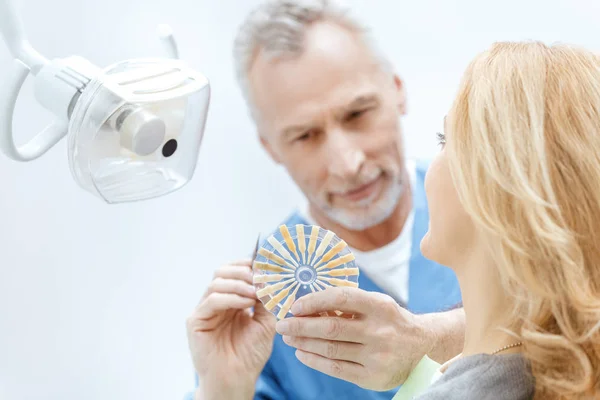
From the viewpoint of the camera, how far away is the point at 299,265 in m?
1.24

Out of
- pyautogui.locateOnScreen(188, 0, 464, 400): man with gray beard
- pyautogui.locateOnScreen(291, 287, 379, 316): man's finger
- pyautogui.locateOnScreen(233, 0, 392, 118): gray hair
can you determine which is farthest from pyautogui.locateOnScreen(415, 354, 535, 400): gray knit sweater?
pyautogui.locateOnScreen(233, 0, 392, 118): gray hair

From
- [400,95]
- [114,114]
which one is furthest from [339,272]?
[400,95]

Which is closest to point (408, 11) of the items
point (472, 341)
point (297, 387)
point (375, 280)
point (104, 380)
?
point (375, 280)

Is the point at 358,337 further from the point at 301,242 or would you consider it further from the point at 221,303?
the point at 221,303

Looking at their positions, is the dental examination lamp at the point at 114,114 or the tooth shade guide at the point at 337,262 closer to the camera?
the dental examination lamp at the point at 114,114

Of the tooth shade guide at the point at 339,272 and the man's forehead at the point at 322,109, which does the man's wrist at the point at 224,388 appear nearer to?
the tooth shade guide at the point at 339,272

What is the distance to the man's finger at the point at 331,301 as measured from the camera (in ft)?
3.84

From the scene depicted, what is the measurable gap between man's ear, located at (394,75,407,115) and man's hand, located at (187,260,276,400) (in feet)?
2.65

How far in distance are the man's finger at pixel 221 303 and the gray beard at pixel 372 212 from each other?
2.17 ft

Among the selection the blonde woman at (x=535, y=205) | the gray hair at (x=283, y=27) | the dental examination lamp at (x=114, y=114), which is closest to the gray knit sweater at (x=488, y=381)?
the blonde woman at (x=535, y=205)

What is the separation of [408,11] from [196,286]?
109cm

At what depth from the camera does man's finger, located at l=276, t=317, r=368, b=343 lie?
1192mm

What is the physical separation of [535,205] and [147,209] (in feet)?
4.56

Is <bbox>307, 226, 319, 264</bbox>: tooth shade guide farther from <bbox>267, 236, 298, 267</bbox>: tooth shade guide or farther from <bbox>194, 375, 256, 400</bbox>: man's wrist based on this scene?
<bbox>194, 375, 256, 400</bbox>: man's wrist
